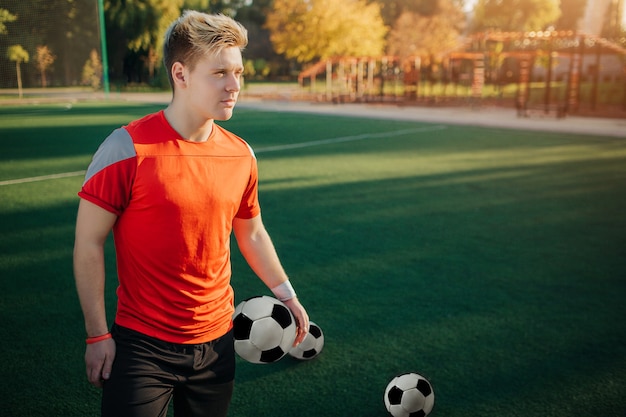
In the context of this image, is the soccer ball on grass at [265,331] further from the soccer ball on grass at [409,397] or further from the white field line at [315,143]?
the white field line at [315,143]

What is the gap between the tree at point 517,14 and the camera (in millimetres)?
55562

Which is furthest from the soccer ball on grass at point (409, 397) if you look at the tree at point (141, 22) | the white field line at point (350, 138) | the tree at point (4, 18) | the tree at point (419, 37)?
the tree at point (419, 37)

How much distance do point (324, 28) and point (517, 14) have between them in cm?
2711

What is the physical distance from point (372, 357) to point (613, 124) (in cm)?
1984

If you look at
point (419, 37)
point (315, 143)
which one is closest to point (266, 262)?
point (315, 143)

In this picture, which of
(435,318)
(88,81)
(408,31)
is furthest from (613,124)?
(408,31)

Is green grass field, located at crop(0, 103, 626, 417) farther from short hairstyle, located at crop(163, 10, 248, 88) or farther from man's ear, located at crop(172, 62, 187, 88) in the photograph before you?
short hairstyle, located at crop(163, 10, 248, 88)

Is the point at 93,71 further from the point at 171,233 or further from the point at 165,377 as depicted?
the point at 165,377

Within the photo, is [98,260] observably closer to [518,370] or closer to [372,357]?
[372,357]

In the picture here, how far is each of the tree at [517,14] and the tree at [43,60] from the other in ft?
146

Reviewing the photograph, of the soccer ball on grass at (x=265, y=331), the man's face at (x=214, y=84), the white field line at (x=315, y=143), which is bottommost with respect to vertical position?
the white field line at (x=315, y=143)

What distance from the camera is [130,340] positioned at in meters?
2.11

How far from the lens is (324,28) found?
137ft

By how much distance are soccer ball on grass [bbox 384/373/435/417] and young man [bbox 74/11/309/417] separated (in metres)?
1.26
